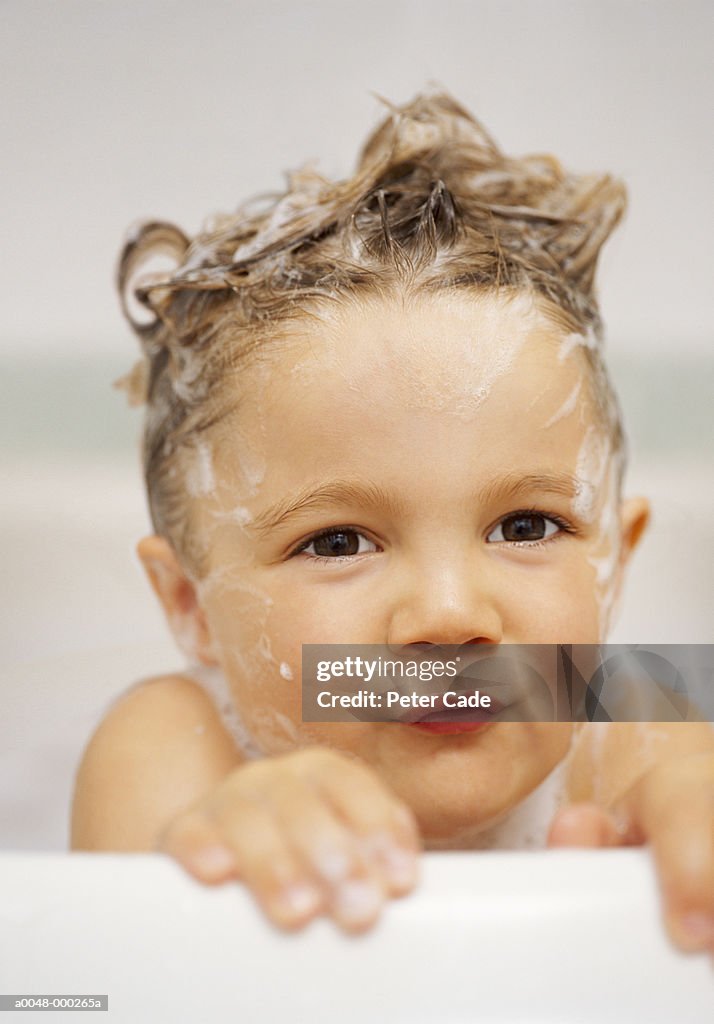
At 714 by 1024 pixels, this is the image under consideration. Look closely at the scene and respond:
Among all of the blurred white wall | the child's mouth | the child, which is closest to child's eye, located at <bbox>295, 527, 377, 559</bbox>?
the child

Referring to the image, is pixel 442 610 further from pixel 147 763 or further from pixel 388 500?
pixel 147 763

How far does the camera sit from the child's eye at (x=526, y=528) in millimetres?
611

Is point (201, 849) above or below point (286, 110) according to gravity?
below

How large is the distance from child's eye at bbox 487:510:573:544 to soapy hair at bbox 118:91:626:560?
0.10 m

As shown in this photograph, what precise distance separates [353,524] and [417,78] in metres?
0.48

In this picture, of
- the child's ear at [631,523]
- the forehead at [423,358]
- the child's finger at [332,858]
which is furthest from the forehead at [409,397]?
the child's finger at [332,858]

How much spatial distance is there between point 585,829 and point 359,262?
0.35 meters

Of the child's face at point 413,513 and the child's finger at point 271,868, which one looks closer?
the child's finger at point 271,868

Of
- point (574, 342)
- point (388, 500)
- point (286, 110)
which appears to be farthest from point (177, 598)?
point (286, 110)

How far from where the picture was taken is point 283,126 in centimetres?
92

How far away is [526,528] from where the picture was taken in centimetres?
62

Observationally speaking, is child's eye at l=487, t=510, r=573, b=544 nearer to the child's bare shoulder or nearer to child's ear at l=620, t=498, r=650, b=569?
child's ear at l=620, t=498, r=650, b=569

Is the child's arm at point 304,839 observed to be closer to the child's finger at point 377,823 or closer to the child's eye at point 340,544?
the child's finger at point 377,823

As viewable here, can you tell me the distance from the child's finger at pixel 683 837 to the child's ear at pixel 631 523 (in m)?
0.26
